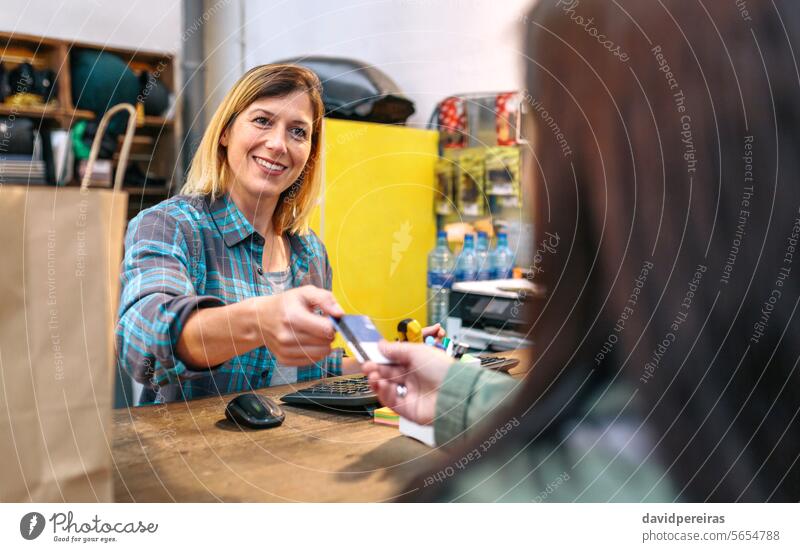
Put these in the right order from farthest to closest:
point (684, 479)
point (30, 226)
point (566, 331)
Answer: point (684, 479) < point (566, 331) < point (30, 226)

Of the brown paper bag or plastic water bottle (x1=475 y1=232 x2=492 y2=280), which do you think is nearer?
the brown paper bag

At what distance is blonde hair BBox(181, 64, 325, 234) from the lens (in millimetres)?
771

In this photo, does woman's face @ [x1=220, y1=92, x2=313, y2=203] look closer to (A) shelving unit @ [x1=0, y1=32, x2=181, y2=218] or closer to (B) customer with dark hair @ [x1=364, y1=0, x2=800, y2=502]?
(A) shelving unit @ [x1=0, y1=32, x2=181, y2=218]

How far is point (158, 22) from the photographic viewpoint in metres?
0.82

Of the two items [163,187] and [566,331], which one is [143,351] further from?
[566,331]

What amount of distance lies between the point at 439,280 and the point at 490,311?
68 millimetres

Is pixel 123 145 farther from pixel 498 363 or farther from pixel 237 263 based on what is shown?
Answer: pixel 498 363

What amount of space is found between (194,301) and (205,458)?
0.16m

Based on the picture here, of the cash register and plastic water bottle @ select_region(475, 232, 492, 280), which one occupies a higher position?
plastic water bottle @ select_region(475, 232, 492, 280)

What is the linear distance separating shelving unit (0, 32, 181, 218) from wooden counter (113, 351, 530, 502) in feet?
0.73

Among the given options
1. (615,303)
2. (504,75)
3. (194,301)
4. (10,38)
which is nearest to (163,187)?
(194,301)

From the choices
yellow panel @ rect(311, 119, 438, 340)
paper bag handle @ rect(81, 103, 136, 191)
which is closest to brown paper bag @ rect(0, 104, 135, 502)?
paper bag handle @ rect(81, 103, 136, 191)
